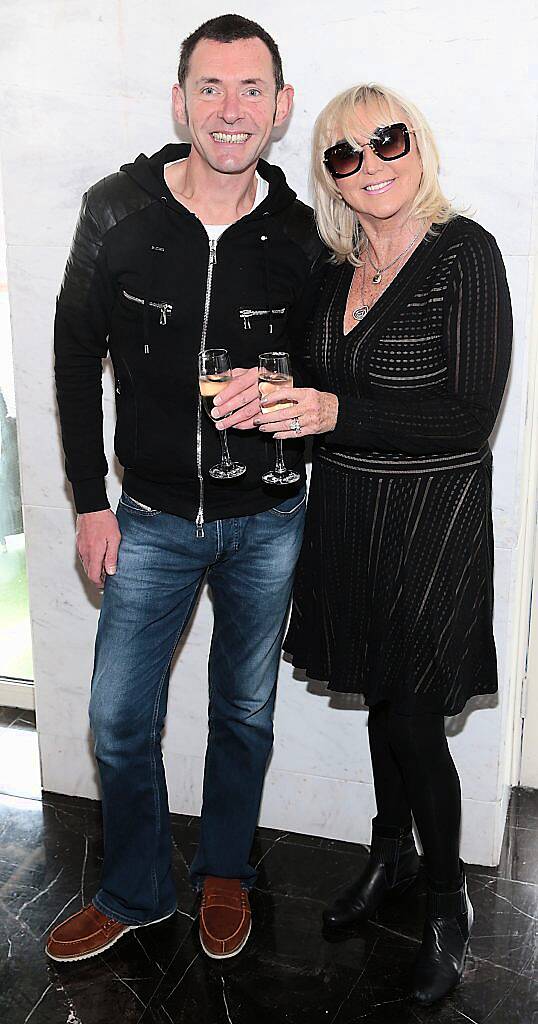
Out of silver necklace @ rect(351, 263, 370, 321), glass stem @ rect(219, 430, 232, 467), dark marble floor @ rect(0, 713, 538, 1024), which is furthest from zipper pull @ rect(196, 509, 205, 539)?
dark marble floor @ rect(0, 713, 538, 1024)

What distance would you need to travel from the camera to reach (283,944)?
2.33m

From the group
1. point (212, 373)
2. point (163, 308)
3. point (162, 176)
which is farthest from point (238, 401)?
point (162, 176)

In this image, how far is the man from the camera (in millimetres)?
2037

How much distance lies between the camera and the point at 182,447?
2.08 m

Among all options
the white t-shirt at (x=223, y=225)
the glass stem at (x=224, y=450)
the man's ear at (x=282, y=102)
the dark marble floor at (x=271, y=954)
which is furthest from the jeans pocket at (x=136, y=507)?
the dark marble floor at (x=271, y=954)

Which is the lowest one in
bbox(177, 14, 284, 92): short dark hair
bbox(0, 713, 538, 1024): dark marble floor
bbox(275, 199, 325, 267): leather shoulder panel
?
bbox(0, 713, 538, 1024): dark marble floor

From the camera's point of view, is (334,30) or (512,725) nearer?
(334,30)

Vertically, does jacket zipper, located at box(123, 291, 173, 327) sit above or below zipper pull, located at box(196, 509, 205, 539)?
above

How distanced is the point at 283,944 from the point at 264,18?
1953 millimetres

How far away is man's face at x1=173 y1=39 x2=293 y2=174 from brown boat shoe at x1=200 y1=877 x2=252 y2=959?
150cm

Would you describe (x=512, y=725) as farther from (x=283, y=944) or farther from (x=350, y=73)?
(x=350, y=73)

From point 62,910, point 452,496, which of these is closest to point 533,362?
point 452,496

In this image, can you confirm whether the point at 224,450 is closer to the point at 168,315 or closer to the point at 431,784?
the point at 168,315

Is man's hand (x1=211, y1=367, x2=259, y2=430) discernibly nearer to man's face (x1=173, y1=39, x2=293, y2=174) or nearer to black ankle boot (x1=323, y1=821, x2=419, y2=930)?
man's face (x1=173, y1=39, x2=293, y2=174)
